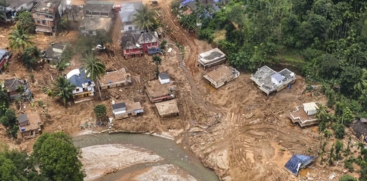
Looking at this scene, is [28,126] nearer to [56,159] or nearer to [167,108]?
[56,159]

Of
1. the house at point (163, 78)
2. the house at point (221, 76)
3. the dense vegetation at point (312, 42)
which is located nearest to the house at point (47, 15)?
the house at point (163, 78)

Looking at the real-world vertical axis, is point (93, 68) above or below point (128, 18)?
above

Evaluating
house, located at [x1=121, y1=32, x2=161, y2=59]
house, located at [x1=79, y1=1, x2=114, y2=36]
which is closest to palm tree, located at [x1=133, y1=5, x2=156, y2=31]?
house, located at [x1=121, y1=32, x2=161, y2=59]

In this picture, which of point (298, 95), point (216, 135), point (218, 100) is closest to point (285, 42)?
point (298, 95)

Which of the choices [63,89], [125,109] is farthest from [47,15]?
[125,109]

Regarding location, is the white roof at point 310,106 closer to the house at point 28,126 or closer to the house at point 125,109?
the house at point 125,109
